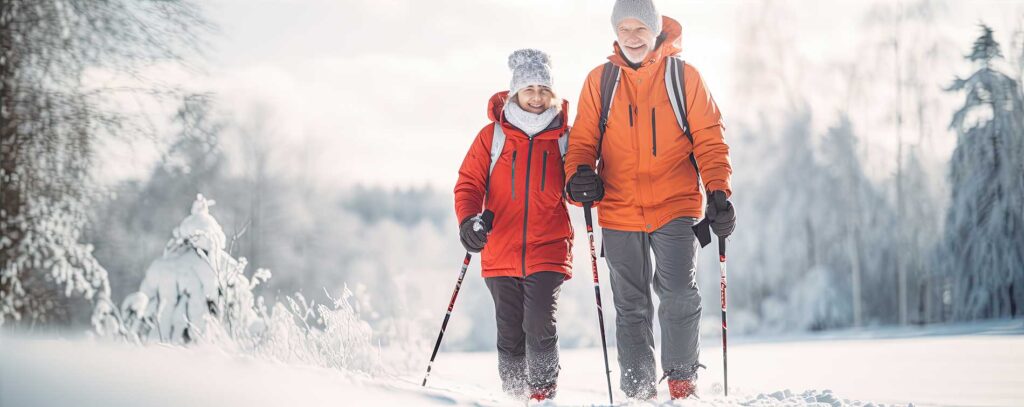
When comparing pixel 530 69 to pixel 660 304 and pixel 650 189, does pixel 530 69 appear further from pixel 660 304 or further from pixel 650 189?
pixel 660 304

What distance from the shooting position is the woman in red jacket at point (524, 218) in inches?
185

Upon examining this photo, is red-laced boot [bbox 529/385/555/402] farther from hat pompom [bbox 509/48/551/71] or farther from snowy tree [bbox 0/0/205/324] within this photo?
snowy tree [bbox 0/0/205/324]

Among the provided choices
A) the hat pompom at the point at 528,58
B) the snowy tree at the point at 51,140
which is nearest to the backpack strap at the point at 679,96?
the hat pompom at the point at 528,58

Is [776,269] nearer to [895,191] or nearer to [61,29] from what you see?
[895,191]

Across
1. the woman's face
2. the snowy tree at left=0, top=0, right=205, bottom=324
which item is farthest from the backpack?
the snowy tree at left=0, top=0, right=205, bottom=324

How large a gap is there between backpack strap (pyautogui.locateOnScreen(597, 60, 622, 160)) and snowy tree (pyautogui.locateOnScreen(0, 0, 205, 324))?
4264 millimetres

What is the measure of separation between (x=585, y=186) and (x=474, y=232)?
0.74 m

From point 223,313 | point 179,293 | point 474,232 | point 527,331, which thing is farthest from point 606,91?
point 179,293

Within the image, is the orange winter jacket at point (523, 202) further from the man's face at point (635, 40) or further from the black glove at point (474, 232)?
the man's face at point (635, 40)

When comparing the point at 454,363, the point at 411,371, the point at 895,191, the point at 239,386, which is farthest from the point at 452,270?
the point at 239,386

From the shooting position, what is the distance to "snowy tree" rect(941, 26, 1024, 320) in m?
16.9

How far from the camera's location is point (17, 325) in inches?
247

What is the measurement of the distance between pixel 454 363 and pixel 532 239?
6.25 m

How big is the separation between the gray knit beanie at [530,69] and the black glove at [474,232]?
32.9 inches
